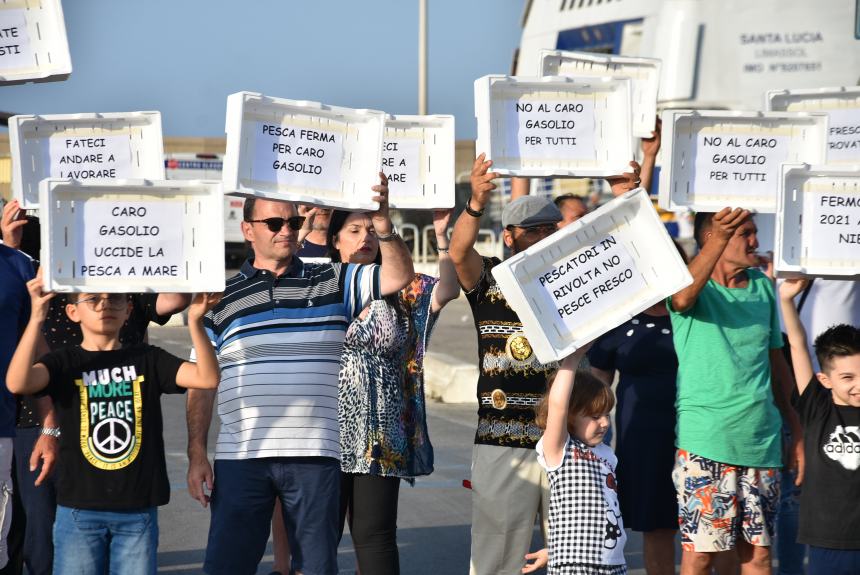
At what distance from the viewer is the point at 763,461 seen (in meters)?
5.75

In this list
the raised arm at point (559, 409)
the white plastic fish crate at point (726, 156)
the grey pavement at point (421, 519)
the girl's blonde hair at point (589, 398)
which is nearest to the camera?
the raised arm at point (559, 409)

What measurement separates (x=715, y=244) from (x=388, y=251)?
127cm

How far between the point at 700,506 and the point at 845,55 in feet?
46.4

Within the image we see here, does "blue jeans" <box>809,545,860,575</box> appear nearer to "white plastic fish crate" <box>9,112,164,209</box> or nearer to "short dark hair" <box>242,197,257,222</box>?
"short dark hair" <box>242,197,257,222</box>

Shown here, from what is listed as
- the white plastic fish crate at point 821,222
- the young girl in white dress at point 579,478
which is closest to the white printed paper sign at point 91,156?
the young girl in white dress at point 579,478

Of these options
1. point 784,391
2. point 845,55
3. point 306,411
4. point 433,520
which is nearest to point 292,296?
point 306,411

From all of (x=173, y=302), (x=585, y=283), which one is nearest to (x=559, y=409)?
(x=585, y=283)

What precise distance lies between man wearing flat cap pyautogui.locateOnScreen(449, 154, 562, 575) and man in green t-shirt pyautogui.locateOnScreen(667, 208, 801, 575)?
0.59 meters

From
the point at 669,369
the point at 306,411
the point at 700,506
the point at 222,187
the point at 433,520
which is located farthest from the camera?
the point at 433,520

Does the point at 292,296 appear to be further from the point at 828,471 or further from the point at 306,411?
the point at 828,471

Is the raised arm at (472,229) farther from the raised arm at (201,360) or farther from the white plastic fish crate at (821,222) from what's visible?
the white plastic fish crate at (821,222)

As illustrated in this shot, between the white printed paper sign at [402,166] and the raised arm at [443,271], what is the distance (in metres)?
0.16

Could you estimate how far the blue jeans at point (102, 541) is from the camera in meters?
4.96

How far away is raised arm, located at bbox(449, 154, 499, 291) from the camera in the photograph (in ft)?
17.2
